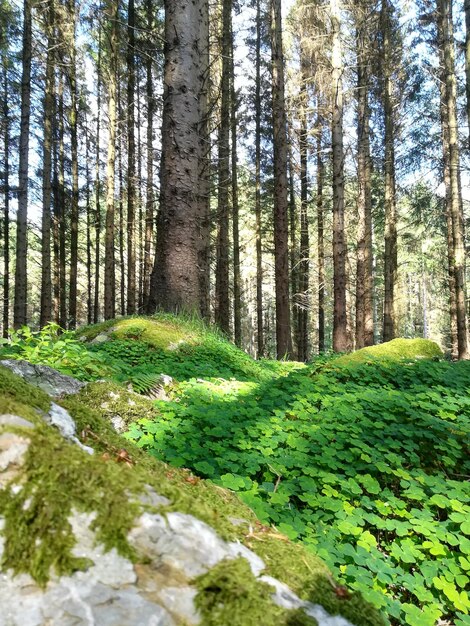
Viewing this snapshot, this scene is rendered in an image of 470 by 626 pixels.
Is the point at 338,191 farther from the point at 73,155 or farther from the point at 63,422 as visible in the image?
the point at 73,155

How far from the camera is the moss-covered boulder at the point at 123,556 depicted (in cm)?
89

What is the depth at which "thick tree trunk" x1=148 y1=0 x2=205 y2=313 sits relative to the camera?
6492 mm

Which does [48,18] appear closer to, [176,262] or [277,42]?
[277,42]

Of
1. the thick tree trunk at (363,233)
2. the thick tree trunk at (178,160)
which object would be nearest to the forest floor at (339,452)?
the thick tree trunk at (178,160)

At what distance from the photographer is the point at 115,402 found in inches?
126

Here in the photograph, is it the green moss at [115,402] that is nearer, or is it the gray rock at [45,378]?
the gray rock at [45,378]

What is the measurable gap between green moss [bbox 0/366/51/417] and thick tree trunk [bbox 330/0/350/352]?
9917 mm

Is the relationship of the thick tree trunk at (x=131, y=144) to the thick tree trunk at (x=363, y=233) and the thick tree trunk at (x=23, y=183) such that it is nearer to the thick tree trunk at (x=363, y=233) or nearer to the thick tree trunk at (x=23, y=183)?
the thick tree trunk at (x=23, y=183)

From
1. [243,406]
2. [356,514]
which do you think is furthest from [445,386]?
[356,514]

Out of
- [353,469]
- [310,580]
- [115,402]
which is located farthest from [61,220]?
[310,580]

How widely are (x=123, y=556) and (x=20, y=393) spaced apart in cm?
74

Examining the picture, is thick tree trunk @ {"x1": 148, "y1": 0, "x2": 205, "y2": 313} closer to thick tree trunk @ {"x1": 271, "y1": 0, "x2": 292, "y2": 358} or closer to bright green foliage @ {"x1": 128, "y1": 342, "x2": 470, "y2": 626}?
bright green foliage @ {"x1": 128, "y1": 342, "x2": 470, "y2": 626}

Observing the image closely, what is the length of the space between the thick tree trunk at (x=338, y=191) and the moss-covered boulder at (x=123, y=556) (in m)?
9.94

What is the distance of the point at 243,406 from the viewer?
374cm
